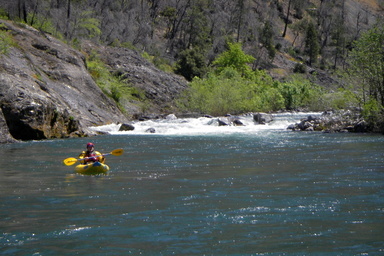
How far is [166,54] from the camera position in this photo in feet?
204

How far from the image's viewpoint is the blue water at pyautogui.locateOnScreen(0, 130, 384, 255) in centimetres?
619

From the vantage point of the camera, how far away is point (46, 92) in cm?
2298

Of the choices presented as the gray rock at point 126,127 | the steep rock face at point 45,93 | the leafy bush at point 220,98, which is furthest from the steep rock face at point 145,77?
the gray rock at point 126,127

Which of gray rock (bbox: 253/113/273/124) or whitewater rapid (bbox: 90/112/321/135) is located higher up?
gray rock (bbox: 253/113/273/124)

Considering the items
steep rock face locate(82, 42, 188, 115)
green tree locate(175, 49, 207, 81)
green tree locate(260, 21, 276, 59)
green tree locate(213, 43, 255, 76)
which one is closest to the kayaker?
steep rock face locate(82, 42, 188, 115)

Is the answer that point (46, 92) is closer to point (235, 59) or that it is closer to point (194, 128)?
point (194, 128)

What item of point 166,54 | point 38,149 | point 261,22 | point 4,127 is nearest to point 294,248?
point 38,149

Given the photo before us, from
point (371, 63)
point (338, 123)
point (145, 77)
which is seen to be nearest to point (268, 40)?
point (145, 77)

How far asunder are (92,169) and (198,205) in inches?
162

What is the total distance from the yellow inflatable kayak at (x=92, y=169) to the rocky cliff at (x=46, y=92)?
7.98m

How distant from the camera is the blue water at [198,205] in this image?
619cm

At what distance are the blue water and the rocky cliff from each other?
4.88 m

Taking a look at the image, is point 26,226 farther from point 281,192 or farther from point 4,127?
point 4,127

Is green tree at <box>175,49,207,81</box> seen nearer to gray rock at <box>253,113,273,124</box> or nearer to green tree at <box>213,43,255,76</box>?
green tree at <box>213,43,255,76</box>
